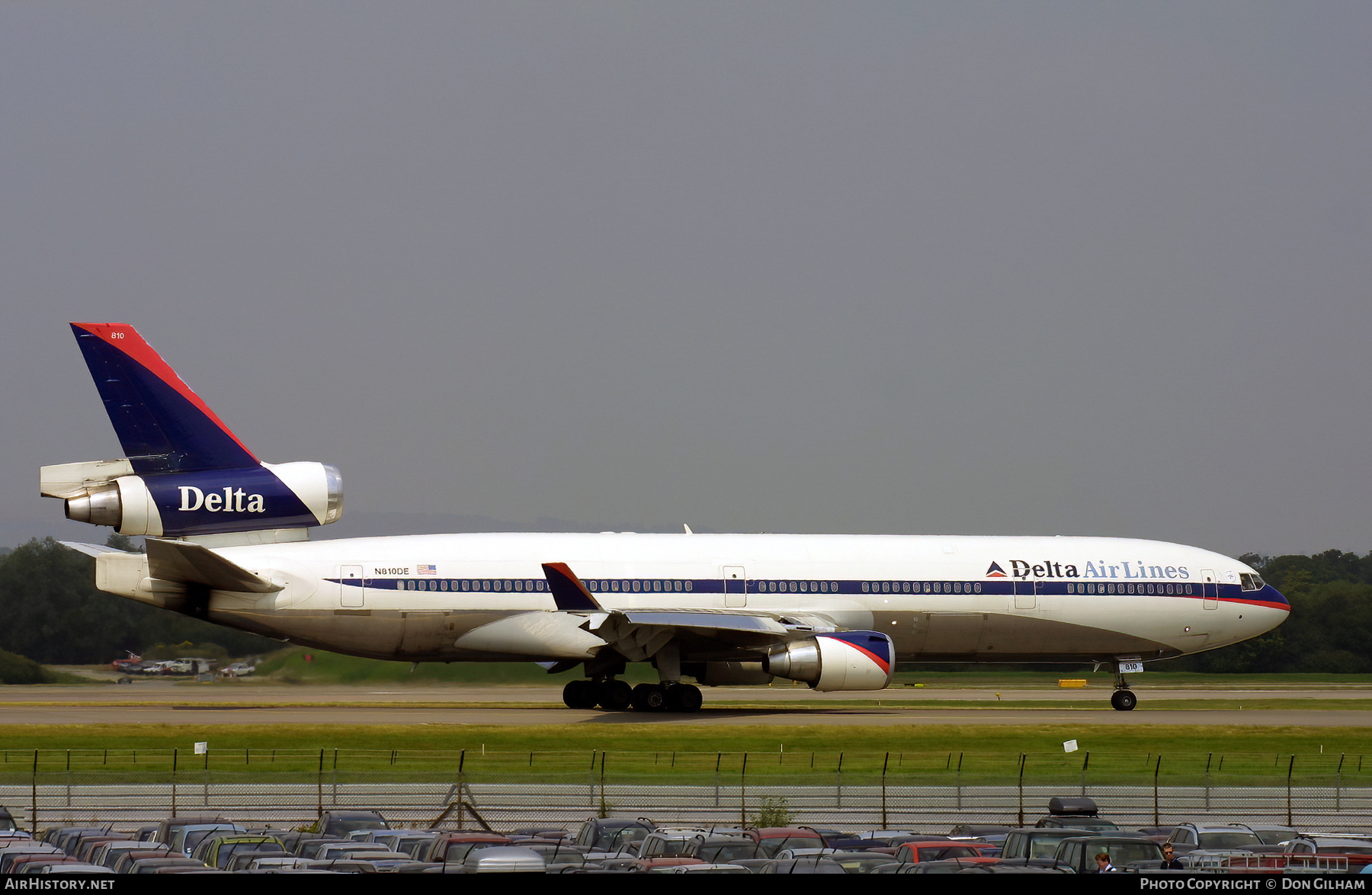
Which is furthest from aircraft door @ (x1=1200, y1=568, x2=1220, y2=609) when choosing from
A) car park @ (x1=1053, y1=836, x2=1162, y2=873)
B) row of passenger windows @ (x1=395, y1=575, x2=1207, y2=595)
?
car park @ (x1=1053, y1=836, x2=1162, y2=873)

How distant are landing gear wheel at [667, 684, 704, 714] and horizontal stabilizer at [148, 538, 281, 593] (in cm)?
899

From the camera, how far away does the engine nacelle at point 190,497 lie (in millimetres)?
30156

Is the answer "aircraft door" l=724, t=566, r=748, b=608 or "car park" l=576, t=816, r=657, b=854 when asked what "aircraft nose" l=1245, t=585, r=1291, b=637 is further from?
"car park" l=576, t=816, r=657, b=854

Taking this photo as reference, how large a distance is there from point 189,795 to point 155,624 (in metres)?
48.5

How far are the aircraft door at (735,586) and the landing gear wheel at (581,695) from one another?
12.7ft

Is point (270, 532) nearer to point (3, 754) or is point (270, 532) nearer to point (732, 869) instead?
point (3, 754)

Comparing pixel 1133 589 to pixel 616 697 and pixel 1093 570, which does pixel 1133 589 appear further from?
pixel 616 697

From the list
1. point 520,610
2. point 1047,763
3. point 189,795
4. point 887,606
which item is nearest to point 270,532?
point 520,610

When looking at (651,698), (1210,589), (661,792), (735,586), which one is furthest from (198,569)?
(1210,589)

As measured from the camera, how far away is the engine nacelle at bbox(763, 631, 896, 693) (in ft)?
97.0

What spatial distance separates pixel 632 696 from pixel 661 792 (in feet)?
40.2

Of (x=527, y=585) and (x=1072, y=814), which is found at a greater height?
(x=527, y=585)

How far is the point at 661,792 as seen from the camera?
65.1ft
